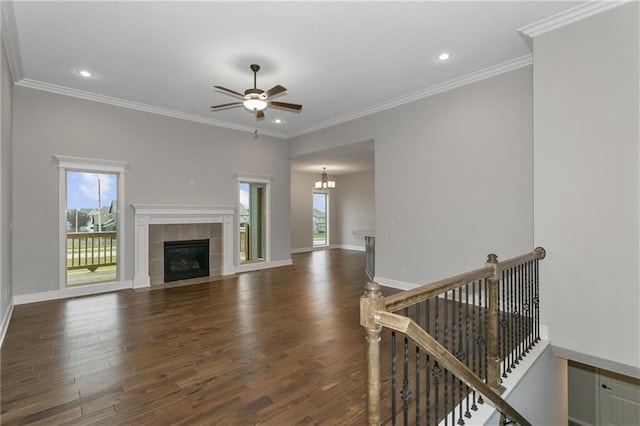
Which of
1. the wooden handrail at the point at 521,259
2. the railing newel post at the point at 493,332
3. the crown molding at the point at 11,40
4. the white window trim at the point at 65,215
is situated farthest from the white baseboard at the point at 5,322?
the wooden handrail at the point at 521,259

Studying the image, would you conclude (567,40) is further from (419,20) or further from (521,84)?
(419,20)

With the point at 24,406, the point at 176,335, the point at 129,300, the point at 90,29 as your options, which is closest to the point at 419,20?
the point at 90,29

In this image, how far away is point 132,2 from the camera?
2887 mm

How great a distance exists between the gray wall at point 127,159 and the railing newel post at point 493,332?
570 cm

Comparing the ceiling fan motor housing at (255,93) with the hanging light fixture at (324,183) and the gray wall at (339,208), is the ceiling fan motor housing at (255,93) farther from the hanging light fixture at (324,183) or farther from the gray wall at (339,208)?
the gray wall at (339,208)

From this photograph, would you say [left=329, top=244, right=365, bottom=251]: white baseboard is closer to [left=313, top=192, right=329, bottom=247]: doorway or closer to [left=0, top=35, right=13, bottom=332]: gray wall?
[left=313, top=192, right=329, bottom=247]: doorway

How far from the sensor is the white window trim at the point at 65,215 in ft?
16.4

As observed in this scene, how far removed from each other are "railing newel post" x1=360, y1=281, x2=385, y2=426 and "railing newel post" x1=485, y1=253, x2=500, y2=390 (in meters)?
1.47

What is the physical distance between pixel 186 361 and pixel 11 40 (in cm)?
404

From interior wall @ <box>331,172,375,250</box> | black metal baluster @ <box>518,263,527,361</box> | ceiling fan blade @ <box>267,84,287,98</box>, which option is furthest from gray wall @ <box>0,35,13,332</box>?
interior wall @ <box>331,172,375,250</box>

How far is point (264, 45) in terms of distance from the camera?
144 inches

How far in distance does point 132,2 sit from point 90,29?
84 centimetres

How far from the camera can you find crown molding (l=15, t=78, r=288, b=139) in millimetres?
4746

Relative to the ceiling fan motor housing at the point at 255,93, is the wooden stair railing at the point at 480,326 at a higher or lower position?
lower
